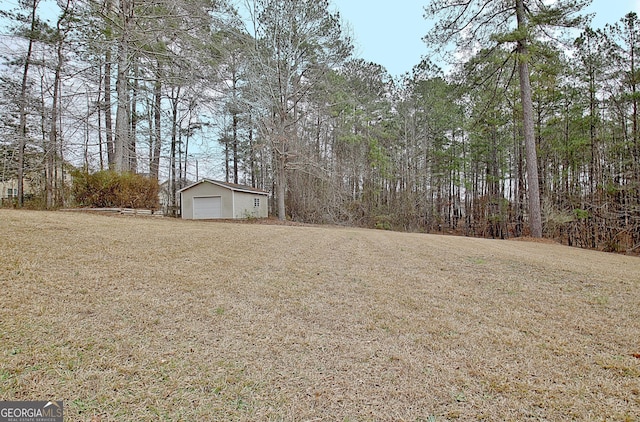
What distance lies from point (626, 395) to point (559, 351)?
0.44 m

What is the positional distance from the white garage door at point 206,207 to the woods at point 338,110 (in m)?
1.90

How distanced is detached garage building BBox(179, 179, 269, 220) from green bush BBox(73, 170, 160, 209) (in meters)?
5.00

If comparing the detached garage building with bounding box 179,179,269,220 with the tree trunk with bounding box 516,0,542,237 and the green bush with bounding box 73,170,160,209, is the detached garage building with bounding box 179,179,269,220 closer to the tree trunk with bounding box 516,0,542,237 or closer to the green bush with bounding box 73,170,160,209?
the green bush with bounding box 73,170,160,209

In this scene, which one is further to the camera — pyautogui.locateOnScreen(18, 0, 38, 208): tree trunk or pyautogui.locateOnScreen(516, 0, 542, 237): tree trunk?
pyautogui.locateOnScreen(516, 0, 542, 237): tree trunk

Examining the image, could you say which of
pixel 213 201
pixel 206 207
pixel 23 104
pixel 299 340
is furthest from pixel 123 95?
pixel 299 340

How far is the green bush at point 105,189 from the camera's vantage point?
884 centimetres

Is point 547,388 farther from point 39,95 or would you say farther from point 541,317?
point 39,95

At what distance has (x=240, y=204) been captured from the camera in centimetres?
1486

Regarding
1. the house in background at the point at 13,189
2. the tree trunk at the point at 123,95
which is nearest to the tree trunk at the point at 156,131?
the tree trunk at the point at 123,95

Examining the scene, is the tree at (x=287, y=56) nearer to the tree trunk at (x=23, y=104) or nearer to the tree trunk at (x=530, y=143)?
the tree trunk at (x=530, y=143)

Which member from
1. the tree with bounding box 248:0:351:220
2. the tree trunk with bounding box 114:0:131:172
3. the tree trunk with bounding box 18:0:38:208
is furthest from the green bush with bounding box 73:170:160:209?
the tree with bounding box 248:0:351:220

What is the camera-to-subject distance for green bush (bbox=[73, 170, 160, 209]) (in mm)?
8836

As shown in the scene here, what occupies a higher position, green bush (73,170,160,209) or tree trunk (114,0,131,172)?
tree trunk (114,0,131,172)

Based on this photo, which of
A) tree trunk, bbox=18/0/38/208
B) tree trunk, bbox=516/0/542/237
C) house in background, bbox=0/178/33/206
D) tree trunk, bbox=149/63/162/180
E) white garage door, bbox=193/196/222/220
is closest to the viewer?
tree trunk, bbox=18/0/38/208
